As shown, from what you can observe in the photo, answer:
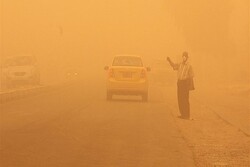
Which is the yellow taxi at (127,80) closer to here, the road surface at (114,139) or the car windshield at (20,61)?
the road surface at (114,139)

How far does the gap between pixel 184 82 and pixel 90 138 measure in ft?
22.4

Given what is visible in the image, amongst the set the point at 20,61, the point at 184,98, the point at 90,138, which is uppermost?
the point at 20,61

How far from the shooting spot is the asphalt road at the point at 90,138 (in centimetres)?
1170

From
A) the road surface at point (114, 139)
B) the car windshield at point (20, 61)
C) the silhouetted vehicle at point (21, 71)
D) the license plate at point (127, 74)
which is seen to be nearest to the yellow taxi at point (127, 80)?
the license plate at point (127, 74)

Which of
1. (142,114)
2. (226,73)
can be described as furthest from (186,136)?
(226,73)

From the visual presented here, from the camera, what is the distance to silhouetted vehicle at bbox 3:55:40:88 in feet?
137

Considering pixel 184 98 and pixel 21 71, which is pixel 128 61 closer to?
pixel 184 98

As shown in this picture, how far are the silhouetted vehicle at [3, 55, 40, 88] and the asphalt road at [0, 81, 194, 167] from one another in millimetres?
18465

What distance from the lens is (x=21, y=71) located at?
4169cm

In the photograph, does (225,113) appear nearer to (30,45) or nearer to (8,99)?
(8,99)

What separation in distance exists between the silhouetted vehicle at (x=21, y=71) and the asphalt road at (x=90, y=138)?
18465 mm

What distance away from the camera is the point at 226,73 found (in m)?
65.7

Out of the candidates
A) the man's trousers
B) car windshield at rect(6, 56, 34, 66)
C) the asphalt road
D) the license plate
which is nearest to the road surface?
the asphalt road

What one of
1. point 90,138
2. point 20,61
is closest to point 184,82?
point 90,138
